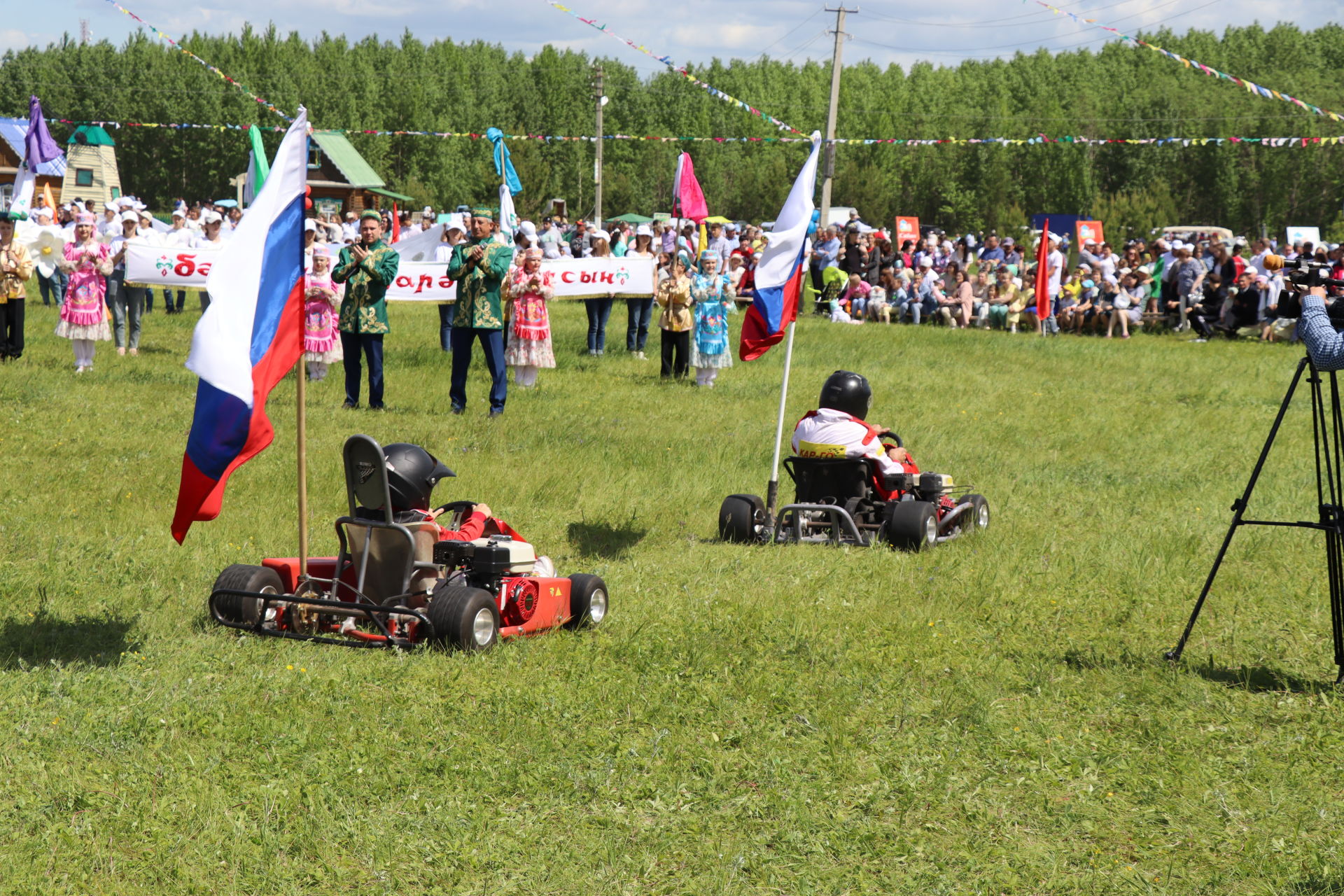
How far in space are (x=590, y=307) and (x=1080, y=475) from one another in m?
9.85

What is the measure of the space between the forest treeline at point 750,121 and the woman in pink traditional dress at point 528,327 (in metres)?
56.6

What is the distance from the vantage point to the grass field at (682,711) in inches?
187

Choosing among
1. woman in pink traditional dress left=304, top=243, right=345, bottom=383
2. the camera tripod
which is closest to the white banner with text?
woman in pink traditional dress left=304, top=243, right=345, bottom=383

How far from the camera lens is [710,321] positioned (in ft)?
59.7

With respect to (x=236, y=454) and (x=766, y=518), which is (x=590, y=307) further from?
(x=236, y=454)

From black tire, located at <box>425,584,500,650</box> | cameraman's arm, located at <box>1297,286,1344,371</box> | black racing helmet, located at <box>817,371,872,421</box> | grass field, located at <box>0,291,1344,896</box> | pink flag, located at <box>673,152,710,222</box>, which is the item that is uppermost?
pink flag, located at <box>673,152,710,222</box>

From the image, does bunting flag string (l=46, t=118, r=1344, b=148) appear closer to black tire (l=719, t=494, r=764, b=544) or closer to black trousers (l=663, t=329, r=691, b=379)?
black trousers (l=663, t=329, r=691, b=379)

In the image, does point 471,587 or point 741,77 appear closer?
point 471,587

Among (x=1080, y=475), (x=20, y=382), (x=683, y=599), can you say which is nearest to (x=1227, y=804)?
(x=683, y=599)

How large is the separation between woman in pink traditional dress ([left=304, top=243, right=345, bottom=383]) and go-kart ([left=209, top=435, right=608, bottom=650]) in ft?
32.3

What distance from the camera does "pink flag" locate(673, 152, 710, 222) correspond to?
19.5 metres

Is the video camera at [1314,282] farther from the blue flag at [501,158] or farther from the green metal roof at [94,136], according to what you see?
the green metal roof at [94,136]

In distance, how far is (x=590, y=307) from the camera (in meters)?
21.0

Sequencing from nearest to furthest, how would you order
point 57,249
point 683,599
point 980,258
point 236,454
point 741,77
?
point 236,454
point 683,599
point 57,249
point 980,258
point 741,77
